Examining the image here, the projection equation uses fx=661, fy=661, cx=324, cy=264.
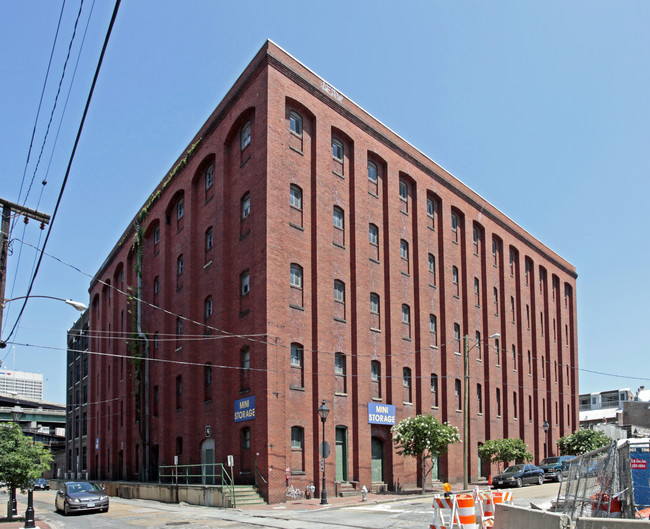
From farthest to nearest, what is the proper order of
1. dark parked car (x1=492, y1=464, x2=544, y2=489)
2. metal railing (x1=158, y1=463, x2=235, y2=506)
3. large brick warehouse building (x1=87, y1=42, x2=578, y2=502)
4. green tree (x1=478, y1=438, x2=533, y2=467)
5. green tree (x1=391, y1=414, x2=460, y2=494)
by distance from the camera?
green tree (x1=478, y1=438, x2=533, y2=467)
dark parked car (x1=492, y1=464, x2=544, y2=489)
green tree (x1=391, y1=414, x2=460, y2=494)
large brick warehouse building (x1=87, y1=42, x2=578, y2=502)
metal railing (x1=158, y1=463, x2=235, y2=506)

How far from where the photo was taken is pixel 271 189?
3231 cm

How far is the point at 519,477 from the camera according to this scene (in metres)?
37.2

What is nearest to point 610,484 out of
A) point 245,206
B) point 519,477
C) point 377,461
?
point 377,461

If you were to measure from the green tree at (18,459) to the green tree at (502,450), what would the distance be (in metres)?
29.2

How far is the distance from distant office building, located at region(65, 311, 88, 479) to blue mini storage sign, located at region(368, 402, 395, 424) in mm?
39576

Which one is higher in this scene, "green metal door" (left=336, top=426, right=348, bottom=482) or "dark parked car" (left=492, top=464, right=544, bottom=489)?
"green metal door" (left=336, top=426, right=348, bottom=482)

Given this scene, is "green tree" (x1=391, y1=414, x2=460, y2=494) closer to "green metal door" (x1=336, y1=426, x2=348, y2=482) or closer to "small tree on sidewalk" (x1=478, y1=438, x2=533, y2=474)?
"green metal door" (x1=336, y1=426, x2=348, y2=482)

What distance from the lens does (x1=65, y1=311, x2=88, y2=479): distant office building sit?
6881 cm

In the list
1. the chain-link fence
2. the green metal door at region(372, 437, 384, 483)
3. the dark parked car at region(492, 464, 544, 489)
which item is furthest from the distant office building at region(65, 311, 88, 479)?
the chain-link fence

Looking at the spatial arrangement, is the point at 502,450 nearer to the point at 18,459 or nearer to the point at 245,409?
the point at 245,409

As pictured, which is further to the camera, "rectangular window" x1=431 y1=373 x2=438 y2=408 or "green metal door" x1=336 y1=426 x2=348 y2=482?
"rectangular window" x1=431 y1=373 x2=438 y2=408

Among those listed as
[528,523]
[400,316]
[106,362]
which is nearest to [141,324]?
[106,362]

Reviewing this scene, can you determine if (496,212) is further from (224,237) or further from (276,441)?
(276,441)

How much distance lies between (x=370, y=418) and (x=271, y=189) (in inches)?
520
